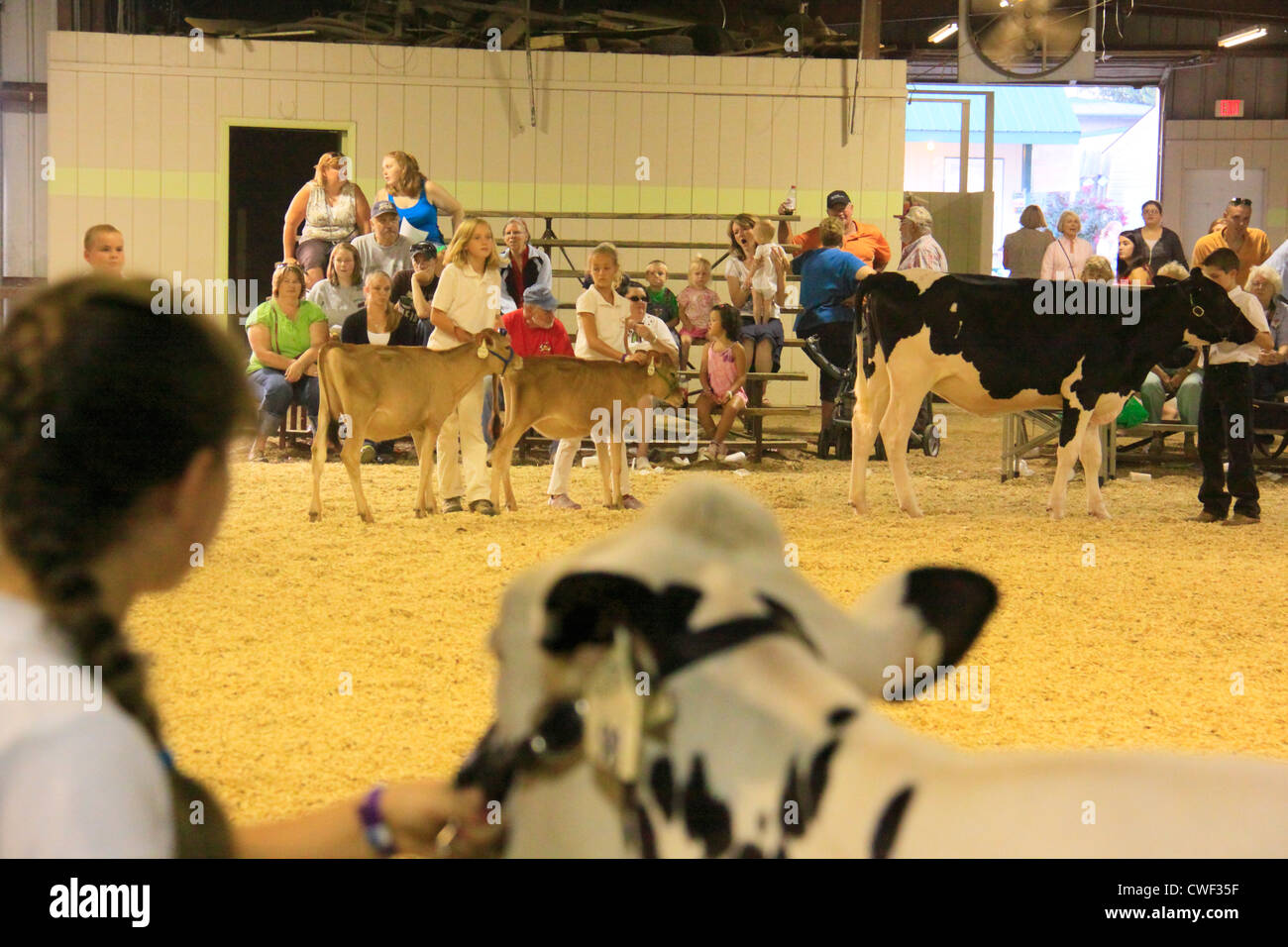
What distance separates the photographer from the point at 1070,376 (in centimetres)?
798

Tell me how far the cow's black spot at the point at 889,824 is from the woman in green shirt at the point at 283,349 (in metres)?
9.08

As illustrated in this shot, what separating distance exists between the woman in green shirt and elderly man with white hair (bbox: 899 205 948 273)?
501 cm

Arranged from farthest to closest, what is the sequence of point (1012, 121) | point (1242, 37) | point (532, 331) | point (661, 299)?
point (1012, 121) → point (1242, 37) → point (661, 299) → point (532, 331)

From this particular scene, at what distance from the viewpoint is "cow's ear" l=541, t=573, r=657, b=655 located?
2.88 feet

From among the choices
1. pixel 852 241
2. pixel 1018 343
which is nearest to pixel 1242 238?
pixel 852 241

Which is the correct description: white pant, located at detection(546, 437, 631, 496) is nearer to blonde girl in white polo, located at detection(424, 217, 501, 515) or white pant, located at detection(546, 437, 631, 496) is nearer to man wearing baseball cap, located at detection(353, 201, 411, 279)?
blonde girl in white polo, located at detection(424, 217, 501, 515)

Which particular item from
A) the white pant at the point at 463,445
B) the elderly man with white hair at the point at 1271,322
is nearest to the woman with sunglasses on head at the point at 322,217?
the white pant at the point at 463,445

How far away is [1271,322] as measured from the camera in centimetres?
984

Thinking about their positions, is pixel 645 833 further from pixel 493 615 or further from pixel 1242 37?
pixel 1242 37

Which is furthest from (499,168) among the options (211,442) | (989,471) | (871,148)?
(211,442)

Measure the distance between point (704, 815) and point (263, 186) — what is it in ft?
48.8

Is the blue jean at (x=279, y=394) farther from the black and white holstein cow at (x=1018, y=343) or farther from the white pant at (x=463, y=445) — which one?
the black and white holstein cow at (x=1018, y=343)

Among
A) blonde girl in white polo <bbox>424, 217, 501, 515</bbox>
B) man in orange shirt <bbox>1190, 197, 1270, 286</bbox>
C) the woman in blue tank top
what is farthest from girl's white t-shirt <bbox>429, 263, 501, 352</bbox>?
man in orange shirt <bbox>1190, 197, 1270, 286</bbox>

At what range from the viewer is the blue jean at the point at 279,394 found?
980cm
